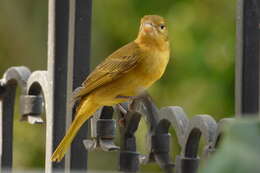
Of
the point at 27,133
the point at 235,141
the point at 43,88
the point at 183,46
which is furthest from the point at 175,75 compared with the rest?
the point at 235,141

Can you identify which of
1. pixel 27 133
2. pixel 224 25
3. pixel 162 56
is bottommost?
pixel 27 133

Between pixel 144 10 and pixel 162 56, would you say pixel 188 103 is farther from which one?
pixel 162 56

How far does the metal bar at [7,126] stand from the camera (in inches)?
128

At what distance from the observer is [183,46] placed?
5.80m

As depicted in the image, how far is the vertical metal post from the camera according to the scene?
6.26ft

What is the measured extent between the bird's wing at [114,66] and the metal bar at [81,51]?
25 cm

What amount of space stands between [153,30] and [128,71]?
216 mm

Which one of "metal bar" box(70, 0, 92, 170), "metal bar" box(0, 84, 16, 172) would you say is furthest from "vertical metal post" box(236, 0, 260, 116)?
"metal bar" box(0, 84, 16, 172)

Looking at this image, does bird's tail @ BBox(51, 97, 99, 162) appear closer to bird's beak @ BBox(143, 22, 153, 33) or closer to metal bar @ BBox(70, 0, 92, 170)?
metal bar @ BBox(70, 0, 92, 170)

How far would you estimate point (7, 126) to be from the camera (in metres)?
3.28

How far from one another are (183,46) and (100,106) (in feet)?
9.55

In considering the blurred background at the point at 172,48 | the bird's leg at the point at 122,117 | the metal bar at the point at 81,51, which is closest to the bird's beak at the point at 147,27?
the bird's leg at the point at 122,117

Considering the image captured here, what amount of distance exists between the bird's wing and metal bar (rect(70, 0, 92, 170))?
9.9 inches

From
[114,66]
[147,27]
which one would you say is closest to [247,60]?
[114,66]
